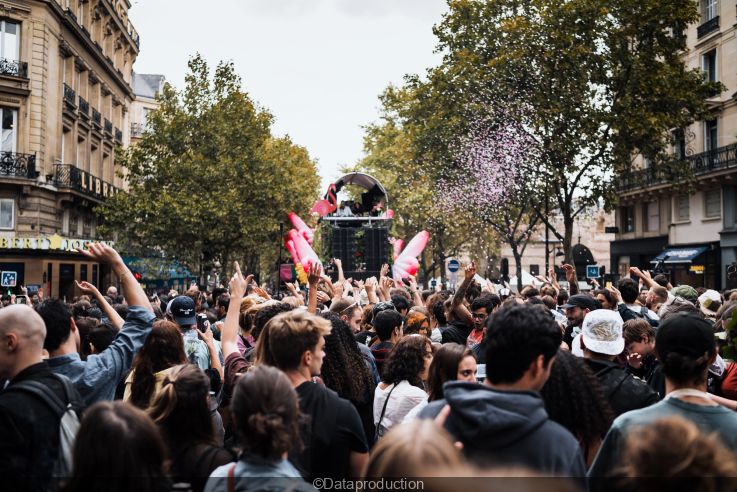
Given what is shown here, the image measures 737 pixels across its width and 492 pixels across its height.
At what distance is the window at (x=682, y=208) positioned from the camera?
35.2 meters

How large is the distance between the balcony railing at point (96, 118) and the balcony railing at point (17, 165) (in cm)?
907

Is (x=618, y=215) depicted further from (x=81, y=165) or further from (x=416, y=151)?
(x=81, y=165)

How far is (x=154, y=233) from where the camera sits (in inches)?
1433

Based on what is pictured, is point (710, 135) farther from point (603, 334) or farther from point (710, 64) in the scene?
point (603, 334)

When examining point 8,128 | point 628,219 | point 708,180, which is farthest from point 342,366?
point 628,219

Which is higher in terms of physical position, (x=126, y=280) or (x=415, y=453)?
(x=126, y=280)

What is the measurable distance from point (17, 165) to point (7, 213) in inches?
80.3

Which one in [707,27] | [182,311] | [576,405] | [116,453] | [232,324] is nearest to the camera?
[116,453]

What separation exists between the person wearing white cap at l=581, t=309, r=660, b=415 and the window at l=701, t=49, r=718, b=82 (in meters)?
32.3

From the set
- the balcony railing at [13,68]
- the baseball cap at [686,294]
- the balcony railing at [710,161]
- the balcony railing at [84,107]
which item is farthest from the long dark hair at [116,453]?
the balcony railing at [84,107]

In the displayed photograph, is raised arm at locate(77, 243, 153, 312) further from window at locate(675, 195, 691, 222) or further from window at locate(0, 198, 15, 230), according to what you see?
window at locate(675, 195, 691, 222)

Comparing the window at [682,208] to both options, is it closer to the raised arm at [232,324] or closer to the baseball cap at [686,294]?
the baseball cap at [686,294]

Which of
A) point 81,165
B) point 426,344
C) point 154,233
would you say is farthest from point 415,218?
point 426,344

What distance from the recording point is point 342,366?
4.81 metres
